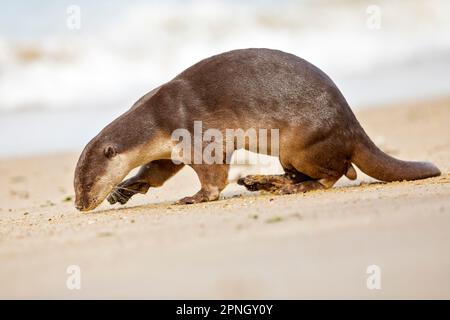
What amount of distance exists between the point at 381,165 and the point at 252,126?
4.88 ft

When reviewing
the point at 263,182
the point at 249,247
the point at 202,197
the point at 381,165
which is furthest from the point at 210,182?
the point at 249,247

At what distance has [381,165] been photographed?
8.70m

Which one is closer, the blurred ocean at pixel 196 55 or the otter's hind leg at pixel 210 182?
the otter's hind leg at pixel 210 182

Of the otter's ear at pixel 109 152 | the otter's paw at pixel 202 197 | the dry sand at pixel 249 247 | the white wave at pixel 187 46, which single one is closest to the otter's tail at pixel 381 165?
the dry sand at pixel 249 247

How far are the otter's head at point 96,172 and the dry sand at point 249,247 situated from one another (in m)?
0.19

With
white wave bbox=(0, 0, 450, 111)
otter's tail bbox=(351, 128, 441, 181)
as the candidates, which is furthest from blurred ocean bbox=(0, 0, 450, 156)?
otter's tail bbox=(351, 128, 441, 181)

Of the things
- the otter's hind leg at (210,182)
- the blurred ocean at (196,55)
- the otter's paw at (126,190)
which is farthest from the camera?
the blurred ocean at (196,55)

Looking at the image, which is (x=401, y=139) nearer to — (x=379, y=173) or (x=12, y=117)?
(x=379, y=173)

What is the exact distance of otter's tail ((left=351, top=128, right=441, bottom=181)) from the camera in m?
8.66

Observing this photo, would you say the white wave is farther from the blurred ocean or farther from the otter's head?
the otter's head

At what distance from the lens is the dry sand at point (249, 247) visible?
14.3ft

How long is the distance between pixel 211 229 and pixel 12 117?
16.6 m

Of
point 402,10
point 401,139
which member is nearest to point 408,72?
point 402,10

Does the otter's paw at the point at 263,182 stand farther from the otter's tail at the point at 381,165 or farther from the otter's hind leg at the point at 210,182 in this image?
the otter's tail at the point at 381,165
